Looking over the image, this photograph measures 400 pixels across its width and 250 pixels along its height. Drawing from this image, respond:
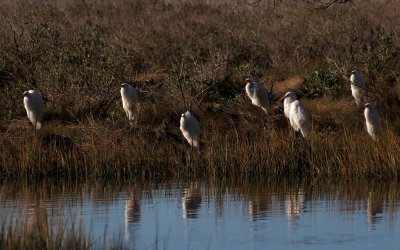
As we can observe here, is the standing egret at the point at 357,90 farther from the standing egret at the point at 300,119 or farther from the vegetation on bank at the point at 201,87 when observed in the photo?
the standing egret at the point at 300,119

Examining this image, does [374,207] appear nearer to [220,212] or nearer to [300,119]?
[220,212]

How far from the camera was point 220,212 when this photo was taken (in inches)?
469

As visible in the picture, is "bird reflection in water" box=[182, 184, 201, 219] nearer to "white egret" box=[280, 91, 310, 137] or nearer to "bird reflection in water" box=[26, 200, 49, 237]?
"bird reflection in water" box=[26, 200, 49, 237]

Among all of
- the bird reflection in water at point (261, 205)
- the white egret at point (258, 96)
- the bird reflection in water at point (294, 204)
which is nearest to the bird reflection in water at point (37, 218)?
the bird reflection in water at point (261, 205)

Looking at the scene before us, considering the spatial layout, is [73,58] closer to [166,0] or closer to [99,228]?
[99,228]

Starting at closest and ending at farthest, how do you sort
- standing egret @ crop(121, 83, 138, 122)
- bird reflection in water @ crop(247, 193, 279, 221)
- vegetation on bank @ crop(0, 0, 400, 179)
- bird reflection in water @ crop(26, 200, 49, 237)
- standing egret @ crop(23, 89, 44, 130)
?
1. bird reflection in water @ crop(26, 200, 49, 237)
2. bird reflection in water @ crop(247, 193, 279, 221)
3. vegetation on bank @ crop(0, 0, 400, 179)
4. standing egret @ crop(23, 89, 44, 130)
5. standing egret @ crop(121, 83, 138, 122)

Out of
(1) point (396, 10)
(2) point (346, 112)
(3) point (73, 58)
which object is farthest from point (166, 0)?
(2) point (346, 112)

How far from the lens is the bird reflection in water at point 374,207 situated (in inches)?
440

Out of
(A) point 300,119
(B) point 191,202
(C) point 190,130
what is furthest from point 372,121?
(B) point 191,202

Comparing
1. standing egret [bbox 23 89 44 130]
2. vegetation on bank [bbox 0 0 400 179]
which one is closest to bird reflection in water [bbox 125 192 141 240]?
vegetation on bank [bbox 0 0 400 179]

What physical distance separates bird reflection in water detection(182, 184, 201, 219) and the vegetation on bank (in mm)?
944

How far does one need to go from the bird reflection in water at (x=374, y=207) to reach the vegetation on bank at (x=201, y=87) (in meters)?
0.99

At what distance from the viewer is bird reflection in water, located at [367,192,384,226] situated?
11172mm

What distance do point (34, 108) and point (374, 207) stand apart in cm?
761
